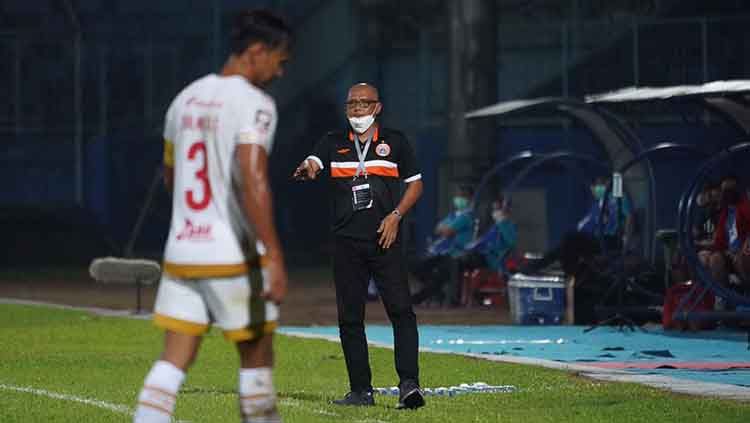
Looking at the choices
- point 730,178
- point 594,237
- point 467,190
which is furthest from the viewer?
point 467,190

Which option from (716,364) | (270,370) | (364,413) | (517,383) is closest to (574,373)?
(517,383)

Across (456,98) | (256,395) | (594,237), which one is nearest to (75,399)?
(256,395)

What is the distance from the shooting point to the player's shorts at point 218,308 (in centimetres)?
823

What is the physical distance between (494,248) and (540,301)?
11.6 feet

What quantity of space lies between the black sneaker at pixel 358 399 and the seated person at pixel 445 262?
565 inches

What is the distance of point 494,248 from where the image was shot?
86.2 ft

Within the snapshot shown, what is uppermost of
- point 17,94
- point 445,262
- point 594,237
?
point 17,94

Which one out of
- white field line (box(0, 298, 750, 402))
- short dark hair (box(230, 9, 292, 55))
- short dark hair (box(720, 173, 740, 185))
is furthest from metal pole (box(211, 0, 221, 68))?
short dark hair (box(230, 9, 292, 55))

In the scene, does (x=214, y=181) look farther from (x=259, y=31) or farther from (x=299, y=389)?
(x=299, y=389)

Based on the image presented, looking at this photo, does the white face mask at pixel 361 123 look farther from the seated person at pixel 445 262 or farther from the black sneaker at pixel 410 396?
the seated person at pixel 445 262

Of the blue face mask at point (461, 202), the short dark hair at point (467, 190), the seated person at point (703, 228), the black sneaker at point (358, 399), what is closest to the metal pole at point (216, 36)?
the short dark hair at point (467, 190)

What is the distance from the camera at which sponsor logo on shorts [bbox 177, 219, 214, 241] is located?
8.25 metres

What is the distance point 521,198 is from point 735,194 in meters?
13.4

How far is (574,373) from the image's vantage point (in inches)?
580
